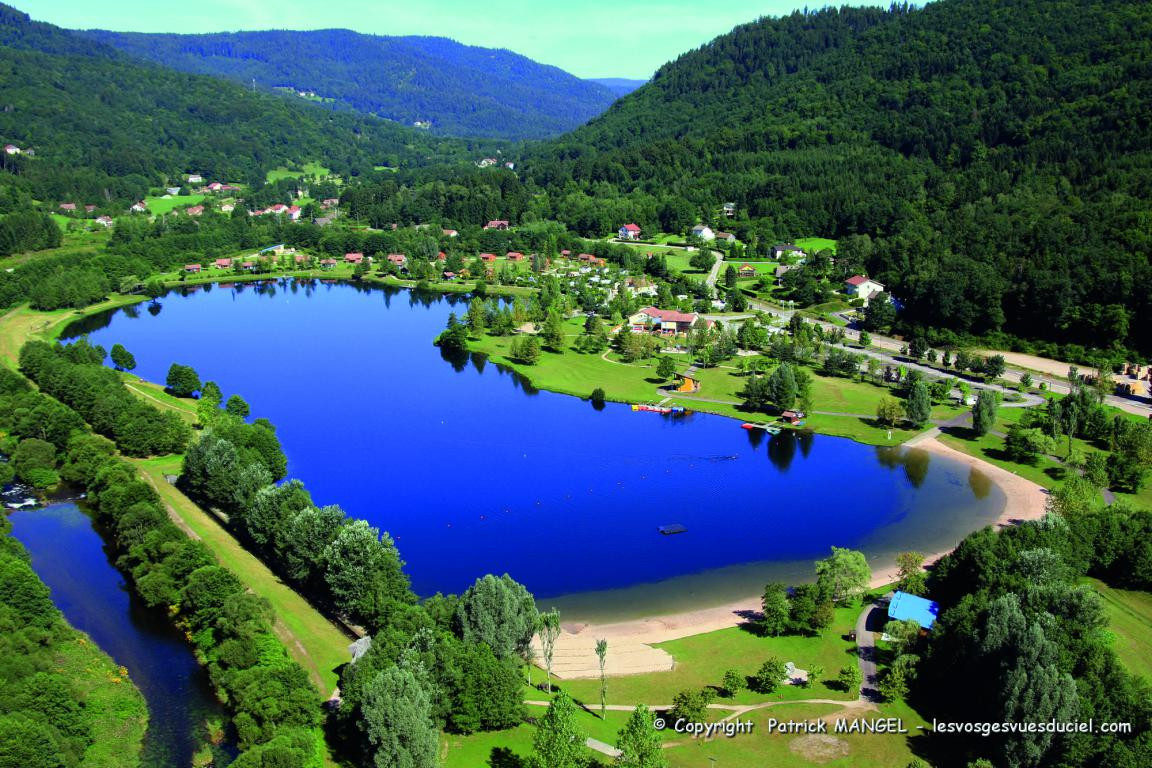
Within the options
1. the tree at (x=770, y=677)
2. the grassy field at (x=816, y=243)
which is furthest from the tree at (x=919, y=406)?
the grassy field at (x=816, y=243)

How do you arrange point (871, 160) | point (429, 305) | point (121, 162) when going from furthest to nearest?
point (121, 162)
point (871, 160)
point (429, 305)

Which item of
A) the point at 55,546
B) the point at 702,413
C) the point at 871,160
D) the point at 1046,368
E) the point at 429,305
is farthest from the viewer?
the point at 871,160

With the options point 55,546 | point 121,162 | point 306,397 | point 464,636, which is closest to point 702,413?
point 306,397

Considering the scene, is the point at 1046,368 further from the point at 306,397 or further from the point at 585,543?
the point at 306,397

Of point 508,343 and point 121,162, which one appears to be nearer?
point 508,343

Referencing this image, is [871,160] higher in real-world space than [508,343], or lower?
higher

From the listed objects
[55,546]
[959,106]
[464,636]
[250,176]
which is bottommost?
[55,546]

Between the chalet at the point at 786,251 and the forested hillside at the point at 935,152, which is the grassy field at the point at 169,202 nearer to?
the forested hillside at the point at 935,152

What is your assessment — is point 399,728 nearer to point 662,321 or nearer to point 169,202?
point 662,321
